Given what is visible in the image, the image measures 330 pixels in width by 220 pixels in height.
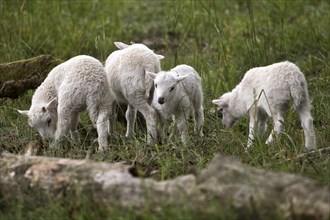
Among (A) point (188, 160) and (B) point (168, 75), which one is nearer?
(A) point (188, 160)

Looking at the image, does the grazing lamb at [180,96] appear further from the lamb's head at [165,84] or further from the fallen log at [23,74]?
the fallen log at [23,74]

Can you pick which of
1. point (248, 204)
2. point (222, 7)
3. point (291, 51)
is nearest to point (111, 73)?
point (248, 204)

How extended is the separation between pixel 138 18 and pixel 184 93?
264 inches

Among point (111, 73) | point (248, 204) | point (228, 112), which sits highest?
point (248, 204)

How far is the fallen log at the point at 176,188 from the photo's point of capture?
13.1ft

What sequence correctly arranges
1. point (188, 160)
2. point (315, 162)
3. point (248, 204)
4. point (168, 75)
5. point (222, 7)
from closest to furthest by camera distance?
1. point (248, 204)
2. point (315, 162)
3. point (188, 160)
4. point (168, 75)
5. point (222, 7)

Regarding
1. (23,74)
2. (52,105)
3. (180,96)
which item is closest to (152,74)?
(180,96)

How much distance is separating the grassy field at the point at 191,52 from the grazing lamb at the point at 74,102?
19 cm

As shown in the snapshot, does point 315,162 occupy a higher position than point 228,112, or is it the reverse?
point 315,162

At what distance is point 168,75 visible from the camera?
668 centimetres

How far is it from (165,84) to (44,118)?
4.15 feet

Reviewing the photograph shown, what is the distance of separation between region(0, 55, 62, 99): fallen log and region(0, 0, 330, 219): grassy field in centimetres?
27

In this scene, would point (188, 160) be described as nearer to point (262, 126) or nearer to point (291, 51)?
point (262, 126)

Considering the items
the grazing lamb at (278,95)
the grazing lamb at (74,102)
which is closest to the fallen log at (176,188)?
the grazing lamb at (74,102)
